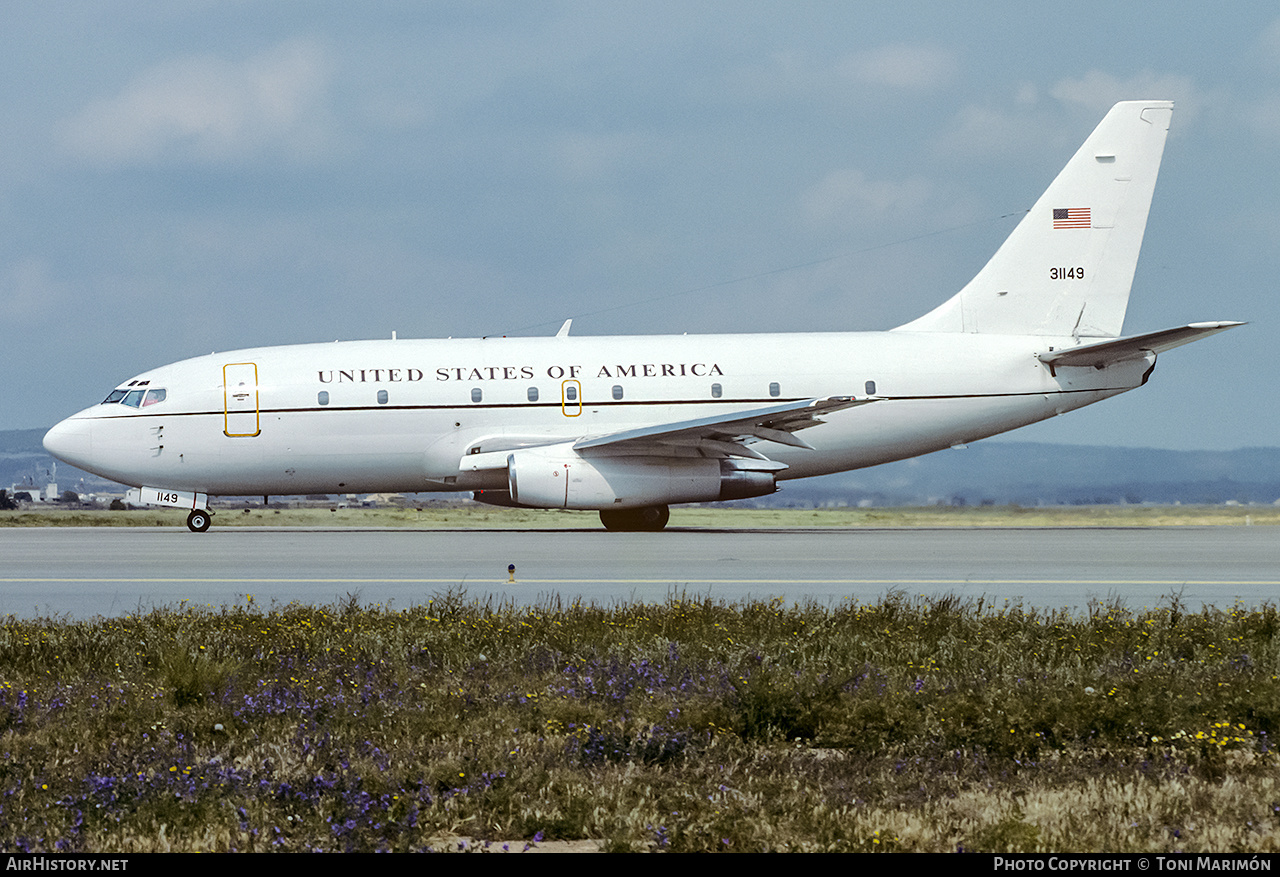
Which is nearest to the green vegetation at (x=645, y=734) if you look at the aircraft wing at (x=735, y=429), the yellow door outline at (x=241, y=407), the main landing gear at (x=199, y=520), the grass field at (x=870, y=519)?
the aircraft wing at (x=735, y=429)

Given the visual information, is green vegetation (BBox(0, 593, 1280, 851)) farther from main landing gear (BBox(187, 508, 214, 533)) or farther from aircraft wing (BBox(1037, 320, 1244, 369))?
main landing gear (BBox(187, 508, 214, 533))

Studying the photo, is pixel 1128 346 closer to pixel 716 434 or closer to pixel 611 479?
pixel 716 434

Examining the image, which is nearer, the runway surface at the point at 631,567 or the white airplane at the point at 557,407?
the runway surface at the point at 631,567

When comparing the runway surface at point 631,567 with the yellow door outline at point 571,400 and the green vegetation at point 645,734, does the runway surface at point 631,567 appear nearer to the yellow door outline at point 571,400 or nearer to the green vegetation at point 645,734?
the yellow door outline at point 571,400

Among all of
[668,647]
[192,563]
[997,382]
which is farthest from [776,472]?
[668,647]

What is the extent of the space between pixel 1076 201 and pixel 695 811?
2446 centimetres

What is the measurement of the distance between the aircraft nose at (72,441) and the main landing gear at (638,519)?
10.6 metres

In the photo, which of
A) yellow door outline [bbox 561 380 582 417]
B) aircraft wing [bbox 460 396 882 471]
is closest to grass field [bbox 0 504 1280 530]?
aircraft wing [bbox 460 396 882 471]

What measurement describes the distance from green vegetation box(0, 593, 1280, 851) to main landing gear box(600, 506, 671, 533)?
14.7 m

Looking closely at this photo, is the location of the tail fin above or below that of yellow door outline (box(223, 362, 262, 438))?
above

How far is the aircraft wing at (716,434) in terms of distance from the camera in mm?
21828

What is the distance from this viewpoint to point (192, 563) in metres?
16.7

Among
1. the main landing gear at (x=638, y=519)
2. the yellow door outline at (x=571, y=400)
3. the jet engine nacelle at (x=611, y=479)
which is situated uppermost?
the yellow door outline at (x=571, y=400)

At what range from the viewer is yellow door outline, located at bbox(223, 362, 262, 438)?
24.2 metres
